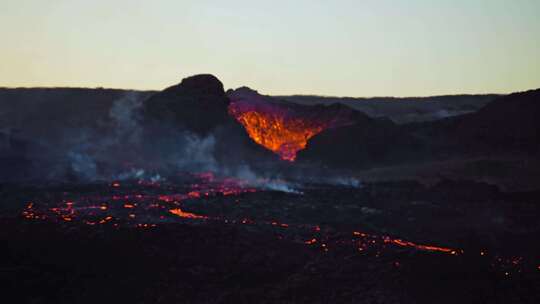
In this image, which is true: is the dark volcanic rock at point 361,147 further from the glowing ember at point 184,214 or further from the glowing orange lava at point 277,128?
the glowing ember at point 184,214

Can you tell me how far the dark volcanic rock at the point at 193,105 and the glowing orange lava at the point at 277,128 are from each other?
4943 mm

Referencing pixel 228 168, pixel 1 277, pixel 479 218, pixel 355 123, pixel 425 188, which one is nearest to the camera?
pixel 1 277

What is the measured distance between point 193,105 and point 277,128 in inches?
389

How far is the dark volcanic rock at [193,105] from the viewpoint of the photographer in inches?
2080

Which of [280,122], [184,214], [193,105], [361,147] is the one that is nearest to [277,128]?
[280,122]

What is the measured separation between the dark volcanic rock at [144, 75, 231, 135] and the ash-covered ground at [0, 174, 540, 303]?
20.8 m

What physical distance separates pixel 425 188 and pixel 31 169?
83.8ft

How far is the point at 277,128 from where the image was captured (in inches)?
2360

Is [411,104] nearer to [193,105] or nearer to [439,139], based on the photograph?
[439,139]

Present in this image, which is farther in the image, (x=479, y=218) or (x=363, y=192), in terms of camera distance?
(x=363, y=192)

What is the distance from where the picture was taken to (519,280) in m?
16.2

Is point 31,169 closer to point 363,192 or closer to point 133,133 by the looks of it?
point 133,133

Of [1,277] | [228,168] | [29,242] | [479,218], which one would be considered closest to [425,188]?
[479,218]

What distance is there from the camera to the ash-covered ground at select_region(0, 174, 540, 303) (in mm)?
15031
